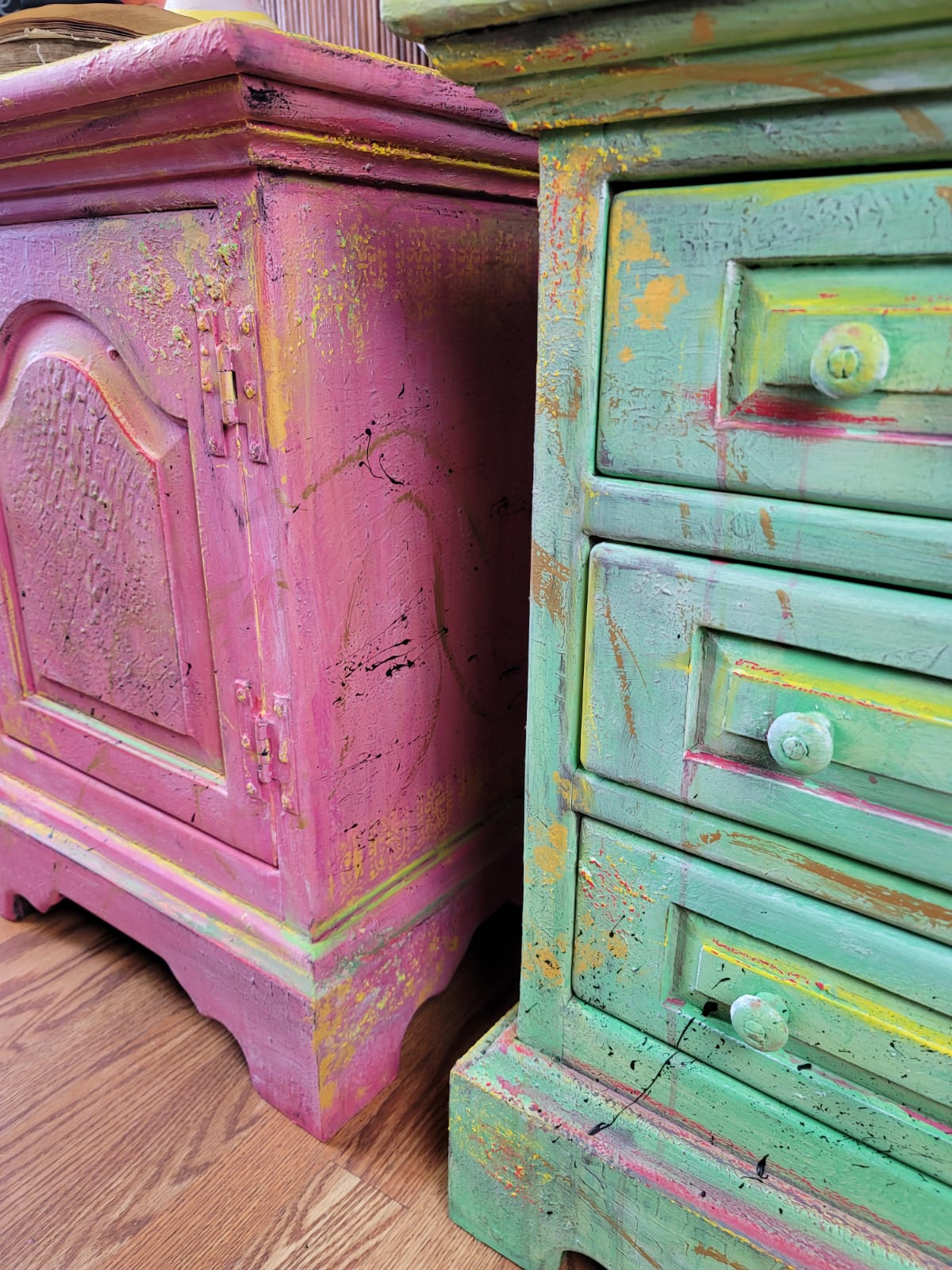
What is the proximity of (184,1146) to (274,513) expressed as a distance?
652mm

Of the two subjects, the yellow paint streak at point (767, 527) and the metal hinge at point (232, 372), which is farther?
the metal hinge at point (232, 372)

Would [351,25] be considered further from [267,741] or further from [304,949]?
[304,949]

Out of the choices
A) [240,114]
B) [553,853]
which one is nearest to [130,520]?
[240,114]

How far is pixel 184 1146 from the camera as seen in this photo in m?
0.92

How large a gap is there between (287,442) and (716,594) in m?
0.36

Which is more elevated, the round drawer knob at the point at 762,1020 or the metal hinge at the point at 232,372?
the metal hinge at the point at 232,372

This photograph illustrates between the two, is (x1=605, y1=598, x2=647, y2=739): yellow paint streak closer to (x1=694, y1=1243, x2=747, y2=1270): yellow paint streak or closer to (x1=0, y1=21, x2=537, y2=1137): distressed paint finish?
(x1=0, y1=21, x2=537, y2=1137): distressed paint finish

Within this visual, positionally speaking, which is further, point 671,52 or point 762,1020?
point 762,1020

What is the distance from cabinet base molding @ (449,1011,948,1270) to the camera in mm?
642

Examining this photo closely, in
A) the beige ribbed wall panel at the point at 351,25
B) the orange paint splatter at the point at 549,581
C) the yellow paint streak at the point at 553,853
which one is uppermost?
the beige ribbed wall panel at the point at 351,25

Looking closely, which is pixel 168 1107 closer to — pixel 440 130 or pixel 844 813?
pixel 844 813

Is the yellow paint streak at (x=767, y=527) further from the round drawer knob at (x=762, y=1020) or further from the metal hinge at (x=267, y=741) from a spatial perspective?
the metal hinge at (x=267, y=741)

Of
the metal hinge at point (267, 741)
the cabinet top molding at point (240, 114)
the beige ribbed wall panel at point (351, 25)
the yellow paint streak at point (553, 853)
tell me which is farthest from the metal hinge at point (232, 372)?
the beige ribbed wall panel at point (351, 25)

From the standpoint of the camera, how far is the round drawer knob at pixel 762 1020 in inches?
24.5
